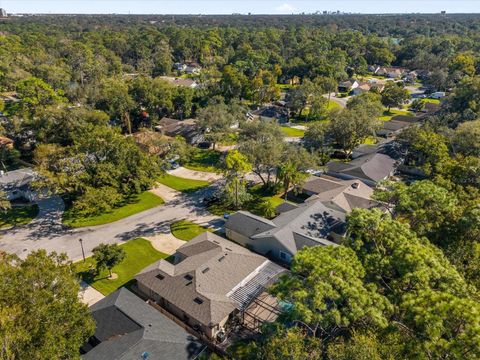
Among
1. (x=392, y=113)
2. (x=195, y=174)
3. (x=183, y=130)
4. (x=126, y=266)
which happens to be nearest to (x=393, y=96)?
(x=392, y=113)

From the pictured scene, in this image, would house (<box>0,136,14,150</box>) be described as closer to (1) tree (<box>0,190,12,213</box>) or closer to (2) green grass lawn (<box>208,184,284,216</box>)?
(1) tree (<box>0,190,12,213</box>)

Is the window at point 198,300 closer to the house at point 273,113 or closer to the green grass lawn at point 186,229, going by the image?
the green grass lawn at point 186,229

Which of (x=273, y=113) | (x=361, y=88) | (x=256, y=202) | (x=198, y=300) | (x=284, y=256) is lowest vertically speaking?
(x=256, y=202)

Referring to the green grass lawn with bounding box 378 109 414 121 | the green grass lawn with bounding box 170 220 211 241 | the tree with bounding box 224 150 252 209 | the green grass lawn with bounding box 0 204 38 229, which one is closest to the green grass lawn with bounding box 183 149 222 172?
the tree with bounding box 224 150 252 209

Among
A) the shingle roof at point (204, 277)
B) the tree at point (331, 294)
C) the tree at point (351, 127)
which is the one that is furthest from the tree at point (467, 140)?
the tree at point (331, 294)

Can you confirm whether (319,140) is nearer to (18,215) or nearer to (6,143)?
(18,215)

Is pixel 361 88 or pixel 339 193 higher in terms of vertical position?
pixel 361 88

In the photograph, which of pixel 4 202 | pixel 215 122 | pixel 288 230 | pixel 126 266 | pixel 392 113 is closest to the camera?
pixel 126 266
